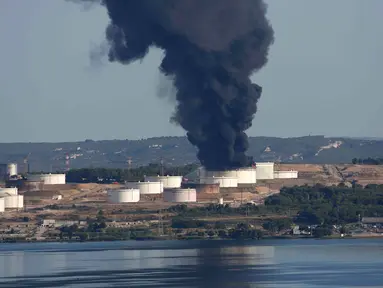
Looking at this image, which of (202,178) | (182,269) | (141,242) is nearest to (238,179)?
(202,178)

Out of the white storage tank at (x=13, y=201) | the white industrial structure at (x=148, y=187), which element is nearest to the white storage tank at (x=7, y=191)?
the white storage tank at (x=13, y=201)

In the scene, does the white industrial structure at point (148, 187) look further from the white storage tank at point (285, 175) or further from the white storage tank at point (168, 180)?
the white storage tank at point (285, 175)

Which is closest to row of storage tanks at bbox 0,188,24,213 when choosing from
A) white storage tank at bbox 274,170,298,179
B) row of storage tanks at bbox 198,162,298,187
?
row of storage tanks at bbox 198,162,298,187

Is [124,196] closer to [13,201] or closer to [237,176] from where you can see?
[13,201]

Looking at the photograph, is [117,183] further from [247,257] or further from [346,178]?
[247,257]

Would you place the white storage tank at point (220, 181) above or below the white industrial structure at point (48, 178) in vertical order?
below

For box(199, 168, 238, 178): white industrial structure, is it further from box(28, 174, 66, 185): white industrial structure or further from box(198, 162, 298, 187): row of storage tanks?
box(28, 174, 66, 185): white industrial structure
